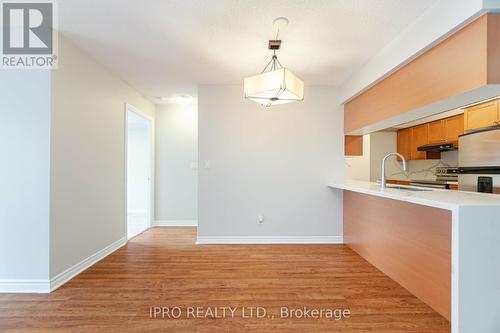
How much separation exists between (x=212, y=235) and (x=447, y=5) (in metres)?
3.59

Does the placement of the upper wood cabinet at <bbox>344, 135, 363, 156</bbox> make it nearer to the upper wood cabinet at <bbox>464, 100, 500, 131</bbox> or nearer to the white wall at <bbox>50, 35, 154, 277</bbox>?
the upper wood cabinet at <bbox>464, 100, 500, 131</bbox>

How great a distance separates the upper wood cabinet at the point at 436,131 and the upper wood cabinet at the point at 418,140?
7cm

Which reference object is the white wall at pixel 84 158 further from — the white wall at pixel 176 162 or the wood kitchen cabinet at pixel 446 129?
the wood kitchen cabinet at pixel 446 129

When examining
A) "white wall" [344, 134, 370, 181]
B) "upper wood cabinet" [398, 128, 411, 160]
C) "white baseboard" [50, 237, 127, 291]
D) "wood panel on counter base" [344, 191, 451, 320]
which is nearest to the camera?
"wood panel on counter base" [344, 191, 451, 320]

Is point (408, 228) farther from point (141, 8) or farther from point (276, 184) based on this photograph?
point (141, 8)

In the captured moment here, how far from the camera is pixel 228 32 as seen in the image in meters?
2.27

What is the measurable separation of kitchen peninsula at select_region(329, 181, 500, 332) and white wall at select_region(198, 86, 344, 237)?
40 cm

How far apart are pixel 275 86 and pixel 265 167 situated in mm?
1717

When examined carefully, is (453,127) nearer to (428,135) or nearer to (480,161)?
(428,135)

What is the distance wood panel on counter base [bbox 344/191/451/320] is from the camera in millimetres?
1891

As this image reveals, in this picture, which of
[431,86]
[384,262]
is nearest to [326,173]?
[384,262]

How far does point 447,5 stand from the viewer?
173cm

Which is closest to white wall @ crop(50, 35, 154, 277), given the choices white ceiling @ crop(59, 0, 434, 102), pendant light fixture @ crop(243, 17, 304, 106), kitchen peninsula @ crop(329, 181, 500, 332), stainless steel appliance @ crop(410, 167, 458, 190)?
white ceiling @ crop(59, 0, 434, 102)
